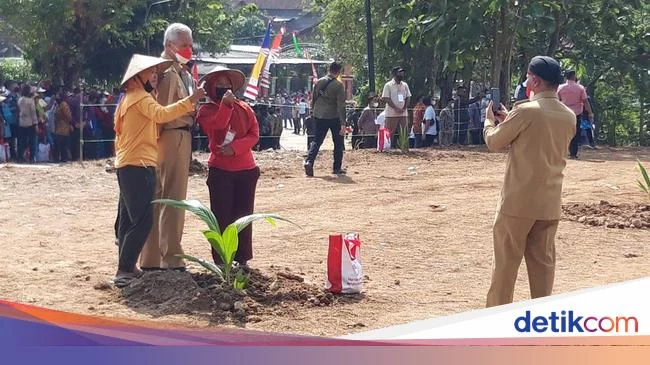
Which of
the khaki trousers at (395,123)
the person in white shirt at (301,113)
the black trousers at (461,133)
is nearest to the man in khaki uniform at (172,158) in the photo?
the khaki trousers at (395,123)

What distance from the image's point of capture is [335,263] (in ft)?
24.3

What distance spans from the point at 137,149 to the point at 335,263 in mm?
Answer: 1706

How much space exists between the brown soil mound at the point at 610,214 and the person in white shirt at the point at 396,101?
25.0 feet

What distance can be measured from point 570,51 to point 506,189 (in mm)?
21104

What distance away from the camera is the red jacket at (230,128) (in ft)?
24.9

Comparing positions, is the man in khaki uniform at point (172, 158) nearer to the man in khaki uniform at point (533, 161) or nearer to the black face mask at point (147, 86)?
the black face mask at point (147, 86)

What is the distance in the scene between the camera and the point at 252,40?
7681cm

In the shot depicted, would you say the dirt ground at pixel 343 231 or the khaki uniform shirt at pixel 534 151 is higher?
the khaki uniform shirt at pixel 534 151

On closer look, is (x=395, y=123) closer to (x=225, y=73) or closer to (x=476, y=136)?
(x=476, y=136)

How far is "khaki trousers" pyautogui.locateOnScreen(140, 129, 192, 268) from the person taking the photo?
7672 mm

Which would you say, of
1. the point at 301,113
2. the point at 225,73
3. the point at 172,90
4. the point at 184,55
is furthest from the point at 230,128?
the point at 301,113

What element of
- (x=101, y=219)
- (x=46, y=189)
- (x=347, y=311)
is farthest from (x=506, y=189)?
(x=46, y=189)

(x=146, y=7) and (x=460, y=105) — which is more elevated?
(x=146, y=7)

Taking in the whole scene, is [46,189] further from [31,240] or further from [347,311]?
[347,311]
